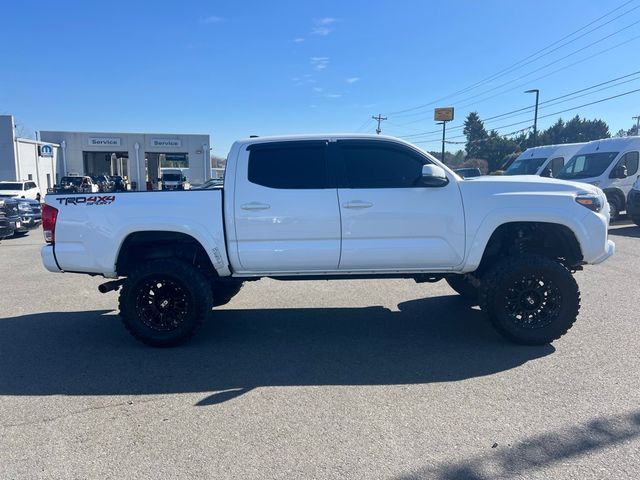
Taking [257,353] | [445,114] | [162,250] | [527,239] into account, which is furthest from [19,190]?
[445,114]

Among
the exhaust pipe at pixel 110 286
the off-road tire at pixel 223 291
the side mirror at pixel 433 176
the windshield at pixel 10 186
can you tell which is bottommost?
the off-road tire at pixel 223 291

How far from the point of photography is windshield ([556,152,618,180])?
1606 cm

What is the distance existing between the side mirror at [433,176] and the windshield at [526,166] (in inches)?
672

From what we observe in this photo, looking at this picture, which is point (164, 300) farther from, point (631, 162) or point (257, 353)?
point (631, 162)

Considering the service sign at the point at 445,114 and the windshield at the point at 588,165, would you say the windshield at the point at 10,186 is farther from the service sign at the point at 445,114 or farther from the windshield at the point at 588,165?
the service sign at the point at 445,114

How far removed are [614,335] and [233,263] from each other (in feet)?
13.7

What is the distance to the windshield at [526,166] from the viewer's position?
20.4 m

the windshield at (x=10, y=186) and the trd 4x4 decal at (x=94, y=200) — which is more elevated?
the trd 4x4 decal at (x=94, y=200)

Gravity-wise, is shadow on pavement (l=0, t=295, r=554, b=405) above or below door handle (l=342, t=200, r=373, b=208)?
below

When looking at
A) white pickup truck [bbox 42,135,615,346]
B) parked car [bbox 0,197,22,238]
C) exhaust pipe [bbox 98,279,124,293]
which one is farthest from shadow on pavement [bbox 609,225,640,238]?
parked car [bbox 0,197,22,238]

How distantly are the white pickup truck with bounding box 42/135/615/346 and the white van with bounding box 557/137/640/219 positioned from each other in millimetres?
12443

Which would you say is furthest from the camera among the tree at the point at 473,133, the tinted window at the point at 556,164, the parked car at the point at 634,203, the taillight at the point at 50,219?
the tree at the point at 473,133

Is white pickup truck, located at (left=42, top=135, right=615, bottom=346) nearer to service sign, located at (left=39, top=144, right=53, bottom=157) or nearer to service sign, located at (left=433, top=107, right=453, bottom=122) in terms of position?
service sign, located at (left=39, top=144, right=53, bottom=157)

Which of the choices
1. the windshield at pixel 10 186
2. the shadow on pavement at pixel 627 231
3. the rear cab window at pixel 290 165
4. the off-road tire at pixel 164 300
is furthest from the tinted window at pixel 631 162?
the windshield at pixel 10 186
